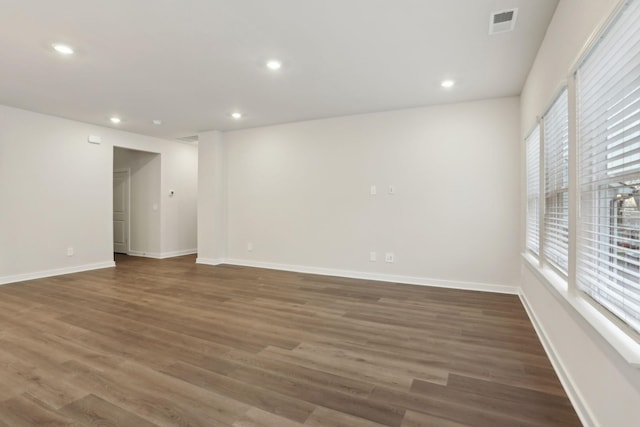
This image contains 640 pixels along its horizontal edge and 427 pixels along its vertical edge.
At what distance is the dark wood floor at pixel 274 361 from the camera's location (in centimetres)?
174

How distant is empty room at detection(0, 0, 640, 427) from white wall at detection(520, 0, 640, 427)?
0.8 inches

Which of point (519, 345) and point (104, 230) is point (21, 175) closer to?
point (104, 230)

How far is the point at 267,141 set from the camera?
577cm

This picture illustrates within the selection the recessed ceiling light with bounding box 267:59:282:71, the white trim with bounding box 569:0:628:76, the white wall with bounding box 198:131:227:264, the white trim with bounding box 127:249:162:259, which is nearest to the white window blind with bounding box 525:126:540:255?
the white trim with bounding box 569:0:628:76

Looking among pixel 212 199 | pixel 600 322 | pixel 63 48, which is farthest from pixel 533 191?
pixel 212 199

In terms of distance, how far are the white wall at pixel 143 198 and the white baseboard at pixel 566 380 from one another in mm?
6693

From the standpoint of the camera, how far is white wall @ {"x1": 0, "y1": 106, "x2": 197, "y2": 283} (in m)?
4.65

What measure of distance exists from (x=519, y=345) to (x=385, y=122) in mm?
3322

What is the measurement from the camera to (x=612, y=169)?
145 cm

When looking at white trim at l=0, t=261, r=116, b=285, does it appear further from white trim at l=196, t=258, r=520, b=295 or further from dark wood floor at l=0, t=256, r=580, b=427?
white trim at l=196, t=258, r=520, b=295

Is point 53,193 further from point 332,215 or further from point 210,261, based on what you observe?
point 332,215

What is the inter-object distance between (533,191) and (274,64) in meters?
2.95

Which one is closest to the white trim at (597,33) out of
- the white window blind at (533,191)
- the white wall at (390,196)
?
the white window blind at (533,191)

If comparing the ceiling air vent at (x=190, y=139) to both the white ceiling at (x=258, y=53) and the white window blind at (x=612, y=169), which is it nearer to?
the white ceiling at (x=258, y=53)
